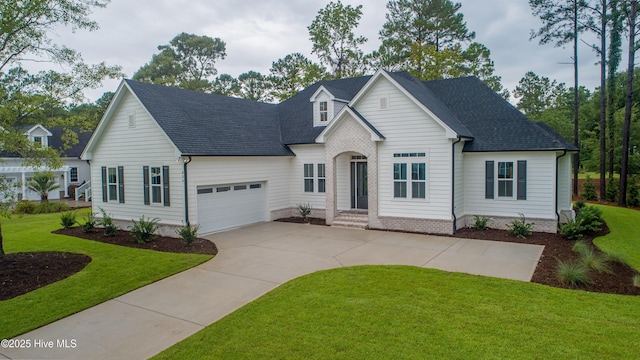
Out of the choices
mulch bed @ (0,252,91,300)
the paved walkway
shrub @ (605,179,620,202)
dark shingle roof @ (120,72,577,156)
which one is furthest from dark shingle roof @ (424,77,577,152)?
mulch bed @ (0,252,91,300)

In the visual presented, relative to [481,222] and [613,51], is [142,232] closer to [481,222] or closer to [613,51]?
[481,222]

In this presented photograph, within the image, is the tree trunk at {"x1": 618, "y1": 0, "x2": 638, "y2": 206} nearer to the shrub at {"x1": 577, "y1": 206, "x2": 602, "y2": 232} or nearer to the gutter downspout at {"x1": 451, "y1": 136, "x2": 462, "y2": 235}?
the shrub at {"x1": 577, "y1": 206, "x2": 602, "y2": 232}

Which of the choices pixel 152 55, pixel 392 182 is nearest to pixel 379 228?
pixel 392 182

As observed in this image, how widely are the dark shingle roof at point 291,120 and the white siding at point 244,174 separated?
416mm

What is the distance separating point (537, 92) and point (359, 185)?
46.2m

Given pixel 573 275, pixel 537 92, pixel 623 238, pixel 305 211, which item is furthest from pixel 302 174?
pixel 537 92

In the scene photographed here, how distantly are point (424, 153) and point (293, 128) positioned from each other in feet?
25.4

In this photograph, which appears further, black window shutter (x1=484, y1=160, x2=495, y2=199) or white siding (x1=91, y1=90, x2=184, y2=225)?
black window shutter (x1=484, y1=160, x2=495, y2=199)

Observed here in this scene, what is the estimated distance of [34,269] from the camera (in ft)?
32.6

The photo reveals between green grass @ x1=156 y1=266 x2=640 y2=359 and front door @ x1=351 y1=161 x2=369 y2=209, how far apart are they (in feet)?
31.2

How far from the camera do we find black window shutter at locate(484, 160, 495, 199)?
50.2 feet

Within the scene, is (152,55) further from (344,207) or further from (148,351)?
(148,351)

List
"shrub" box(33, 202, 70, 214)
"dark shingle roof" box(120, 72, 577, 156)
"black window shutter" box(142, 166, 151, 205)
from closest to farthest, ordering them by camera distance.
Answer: "dark shingle roof" box(120, 72, 577, 156)
"black window shutter" box(142, 166, 151, 205)
"shrub" box(33, 202, 70, 214)

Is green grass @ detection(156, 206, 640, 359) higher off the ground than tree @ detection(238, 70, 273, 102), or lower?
lower
